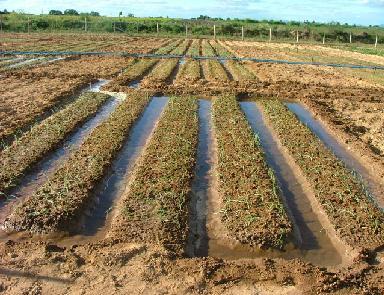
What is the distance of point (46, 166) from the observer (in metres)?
10.9

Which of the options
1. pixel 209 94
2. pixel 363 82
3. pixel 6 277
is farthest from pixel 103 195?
pixel 363 82

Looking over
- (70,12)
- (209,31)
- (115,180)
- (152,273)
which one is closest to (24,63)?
(115,180)

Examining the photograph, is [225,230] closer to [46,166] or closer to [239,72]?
[46,166]

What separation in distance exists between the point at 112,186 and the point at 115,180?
329 millimetres

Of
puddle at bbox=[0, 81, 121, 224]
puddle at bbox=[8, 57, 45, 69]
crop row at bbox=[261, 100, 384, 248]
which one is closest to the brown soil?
crop row at bbox=[261, 100, 384, 248]

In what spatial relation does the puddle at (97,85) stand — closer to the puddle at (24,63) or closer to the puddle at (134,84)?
the puddle at (134,84)

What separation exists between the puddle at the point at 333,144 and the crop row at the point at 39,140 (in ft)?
23.0

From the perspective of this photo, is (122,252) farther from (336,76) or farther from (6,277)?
(336,76)

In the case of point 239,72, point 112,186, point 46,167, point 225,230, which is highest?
point 239,72

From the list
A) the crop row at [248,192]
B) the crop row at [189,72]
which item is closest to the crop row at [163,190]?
the crop row at [248,192]

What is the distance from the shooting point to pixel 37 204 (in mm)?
8648

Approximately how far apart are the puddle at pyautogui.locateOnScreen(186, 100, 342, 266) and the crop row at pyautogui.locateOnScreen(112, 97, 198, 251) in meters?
0.23

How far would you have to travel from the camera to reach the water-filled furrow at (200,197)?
786cm

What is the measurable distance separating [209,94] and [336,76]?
9741mm
